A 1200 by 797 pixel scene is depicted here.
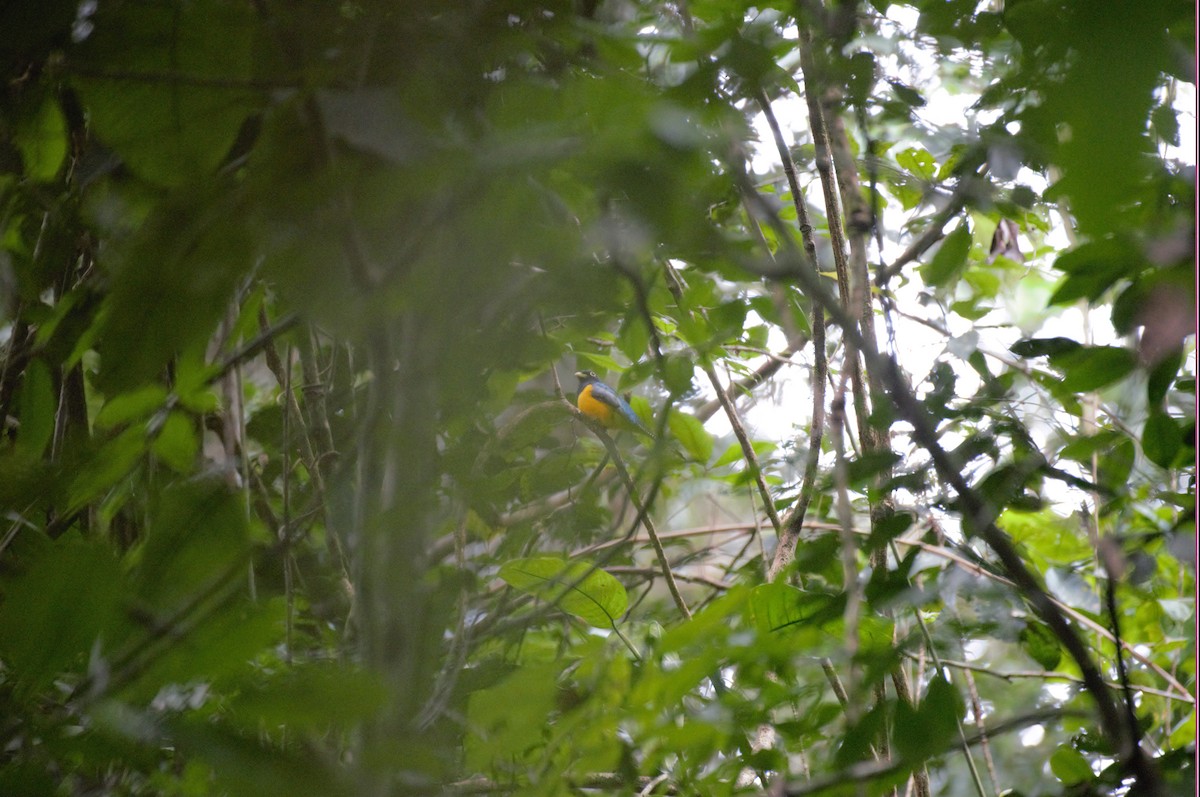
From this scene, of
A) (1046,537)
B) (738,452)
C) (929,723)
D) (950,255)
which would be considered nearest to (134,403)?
(929,723)

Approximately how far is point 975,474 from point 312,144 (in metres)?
0.61

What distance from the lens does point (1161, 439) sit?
0.62m

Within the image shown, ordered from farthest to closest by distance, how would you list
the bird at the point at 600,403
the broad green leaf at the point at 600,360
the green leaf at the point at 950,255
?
1. the bird at the point at 600,403
2. the broad green leaf at the point at 600,360
3. the green leaf at the point at 950,255

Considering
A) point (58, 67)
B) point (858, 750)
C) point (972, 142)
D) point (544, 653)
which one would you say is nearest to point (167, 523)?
point (58, 67)

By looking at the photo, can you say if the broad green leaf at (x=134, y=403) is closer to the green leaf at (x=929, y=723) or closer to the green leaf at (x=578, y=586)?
the green leaf at (x=578, y=586)

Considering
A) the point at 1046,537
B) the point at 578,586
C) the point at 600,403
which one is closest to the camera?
the point at 578,586

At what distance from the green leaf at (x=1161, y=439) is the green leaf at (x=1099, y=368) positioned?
4 cm

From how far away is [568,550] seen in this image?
87 centimetres

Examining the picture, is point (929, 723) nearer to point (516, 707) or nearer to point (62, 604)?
point (516, 707)

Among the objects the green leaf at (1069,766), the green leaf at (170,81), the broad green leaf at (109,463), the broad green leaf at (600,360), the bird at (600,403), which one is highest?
the bird at (600,403)

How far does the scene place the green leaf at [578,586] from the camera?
2.60 ft

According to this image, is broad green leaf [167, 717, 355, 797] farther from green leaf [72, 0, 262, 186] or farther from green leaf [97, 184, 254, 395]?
green leaf [72, 0, 262, 186]

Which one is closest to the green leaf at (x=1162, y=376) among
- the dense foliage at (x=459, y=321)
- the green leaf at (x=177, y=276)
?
the dense foliage at (x=459, y=321)

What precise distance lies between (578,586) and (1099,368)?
18.6 inches
